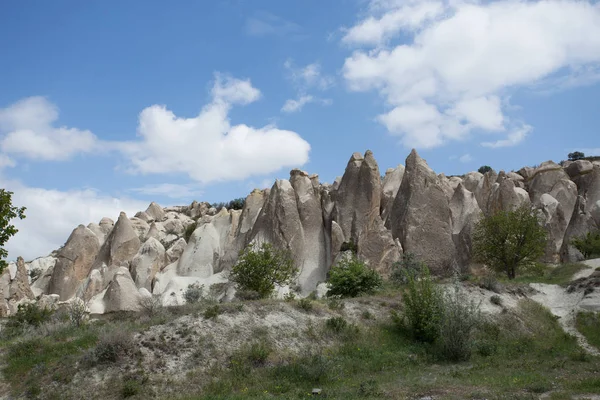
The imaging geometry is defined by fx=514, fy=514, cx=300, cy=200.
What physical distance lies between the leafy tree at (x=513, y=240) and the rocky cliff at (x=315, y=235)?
4111 millimetres

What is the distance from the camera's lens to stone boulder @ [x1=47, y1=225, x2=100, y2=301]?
143 feet

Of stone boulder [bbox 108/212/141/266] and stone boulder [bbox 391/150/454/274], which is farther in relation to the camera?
stone boulder [bbox 108/212/141/266]

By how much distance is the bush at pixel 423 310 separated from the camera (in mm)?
17938

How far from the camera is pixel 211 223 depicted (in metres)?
47.1

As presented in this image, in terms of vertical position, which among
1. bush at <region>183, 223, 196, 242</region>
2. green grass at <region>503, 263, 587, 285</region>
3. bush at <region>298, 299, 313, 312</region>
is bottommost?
bush at <region>298, 299, 313, 312</region>

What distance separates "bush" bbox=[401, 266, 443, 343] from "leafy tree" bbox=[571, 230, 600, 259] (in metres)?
19.2

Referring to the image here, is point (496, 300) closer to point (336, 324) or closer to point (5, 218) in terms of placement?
A: point (336, 324)

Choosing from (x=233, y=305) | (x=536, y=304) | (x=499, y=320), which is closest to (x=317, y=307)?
(x=233, y=305)

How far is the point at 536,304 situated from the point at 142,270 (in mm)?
29259

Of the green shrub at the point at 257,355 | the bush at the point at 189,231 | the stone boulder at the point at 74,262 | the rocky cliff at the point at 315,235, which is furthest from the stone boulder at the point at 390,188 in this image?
the green shrub at the point at 257,355

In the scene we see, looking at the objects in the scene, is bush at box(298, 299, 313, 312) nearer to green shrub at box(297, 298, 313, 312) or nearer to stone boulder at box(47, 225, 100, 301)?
green shrub at box(297, 298, 313, 312)

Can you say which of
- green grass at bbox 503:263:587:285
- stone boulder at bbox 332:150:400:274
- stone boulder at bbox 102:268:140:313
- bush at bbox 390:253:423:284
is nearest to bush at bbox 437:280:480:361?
bush at bbox 390:253:423:284

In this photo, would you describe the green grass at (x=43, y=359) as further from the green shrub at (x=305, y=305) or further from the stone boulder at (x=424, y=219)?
the stone boulder at (x=424, y=219)

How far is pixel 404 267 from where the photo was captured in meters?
30.8
